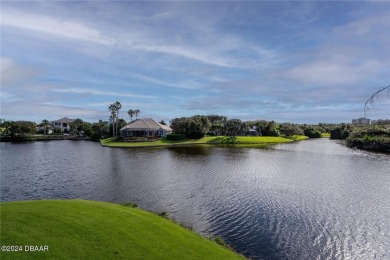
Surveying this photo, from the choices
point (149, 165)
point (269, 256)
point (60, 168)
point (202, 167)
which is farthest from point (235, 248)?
point (60, 168)

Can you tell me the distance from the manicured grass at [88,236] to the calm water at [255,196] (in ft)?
20.3

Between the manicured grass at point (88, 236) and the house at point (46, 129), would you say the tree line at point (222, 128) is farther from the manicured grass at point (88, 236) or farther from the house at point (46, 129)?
the manicured grass at point (88, 236)

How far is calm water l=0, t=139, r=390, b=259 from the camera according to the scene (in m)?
18.2

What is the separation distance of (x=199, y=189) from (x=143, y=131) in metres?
87.2

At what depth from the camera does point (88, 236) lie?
11.0m

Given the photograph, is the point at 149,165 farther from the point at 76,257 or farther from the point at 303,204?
the point at 76,257

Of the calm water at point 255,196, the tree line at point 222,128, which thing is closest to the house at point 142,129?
the tree line at point 222,128

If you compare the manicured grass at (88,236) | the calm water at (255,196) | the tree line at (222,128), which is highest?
the tree line at (222,128)

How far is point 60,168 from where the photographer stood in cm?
4719

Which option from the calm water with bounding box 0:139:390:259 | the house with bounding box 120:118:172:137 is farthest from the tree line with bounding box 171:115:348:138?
the calm water with bounding box 0:139:390:259

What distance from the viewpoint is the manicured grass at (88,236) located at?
32.2 feet

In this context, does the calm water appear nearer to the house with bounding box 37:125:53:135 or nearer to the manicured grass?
the manicured grass

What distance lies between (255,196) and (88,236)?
21.1 m

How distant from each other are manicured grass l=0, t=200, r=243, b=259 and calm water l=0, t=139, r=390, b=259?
6191 mm
